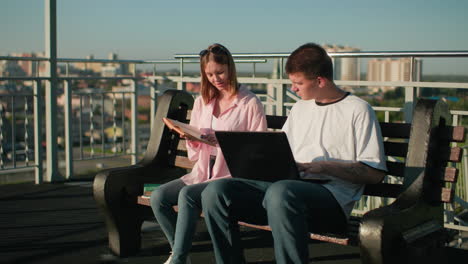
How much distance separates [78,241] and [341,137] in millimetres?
2144

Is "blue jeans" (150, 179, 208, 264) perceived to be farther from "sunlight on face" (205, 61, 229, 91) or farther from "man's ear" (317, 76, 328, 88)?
"man's ear" (317, 76, 328, 88)

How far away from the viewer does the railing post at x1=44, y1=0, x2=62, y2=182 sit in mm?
6281

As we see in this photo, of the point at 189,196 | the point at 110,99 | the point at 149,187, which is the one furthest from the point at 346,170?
the point at 110,99

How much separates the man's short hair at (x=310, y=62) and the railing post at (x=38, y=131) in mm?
4155

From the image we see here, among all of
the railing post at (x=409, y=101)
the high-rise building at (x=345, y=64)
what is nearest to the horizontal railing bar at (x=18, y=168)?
the high-rise building at (x=345, y=64)

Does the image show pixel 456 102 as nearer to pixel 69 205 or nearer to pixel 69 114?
pixel 69 205

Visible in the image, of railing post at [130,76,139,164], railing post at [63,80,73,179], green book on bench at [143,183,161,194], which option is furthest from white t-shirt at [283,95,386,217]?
railing post at [130,76,139,164]

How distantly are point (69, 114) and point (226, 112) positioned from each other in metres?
3.62

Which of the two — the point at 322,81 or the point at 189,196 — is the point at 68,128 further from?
the point at 322,81

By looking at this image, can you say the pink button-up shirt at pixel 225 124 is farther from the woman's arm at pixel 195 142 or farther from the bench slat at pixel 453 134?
the bench slat at pixel 453 134

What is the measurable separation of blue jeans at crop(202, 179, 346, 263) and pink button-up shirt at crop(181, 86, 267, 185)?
1.78ft

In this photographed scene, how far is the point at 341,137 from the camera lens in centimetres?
285

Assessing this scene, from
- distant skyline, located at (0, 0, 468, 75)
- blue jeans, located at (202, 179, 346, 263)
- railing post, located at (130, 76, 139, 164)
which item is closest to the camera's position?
blue jeans, located at (202, 179, 346, 263)

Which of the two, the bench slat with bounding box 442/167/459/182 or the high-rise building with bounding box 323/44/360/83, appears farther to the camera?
the high-rise building with bounding box 323/44/360/83
